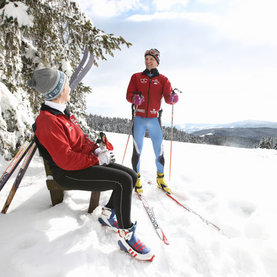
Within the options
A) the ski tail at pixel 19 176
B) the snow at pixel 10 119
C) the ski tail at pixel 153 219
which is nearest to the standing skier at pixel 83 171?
the ski tail at pixel 153 219

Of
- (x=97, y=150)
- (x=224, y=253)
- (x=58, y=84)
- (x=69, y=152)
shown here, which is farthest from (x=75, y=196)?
(x=224, y=253)

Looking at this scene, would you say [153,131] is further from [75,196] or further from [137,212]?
[75,196]

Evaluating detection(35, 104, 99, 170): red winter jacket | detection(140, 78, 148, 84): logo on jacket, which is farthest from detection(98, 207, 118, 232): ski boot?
detection(140, 78, 148, 84): logo on jacket

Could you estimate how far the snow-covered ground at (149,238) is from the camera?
186cm

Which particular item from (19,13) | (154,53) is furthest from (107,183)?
(19,13)

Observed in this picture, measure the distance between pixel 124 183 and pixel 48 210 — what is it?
1.38m

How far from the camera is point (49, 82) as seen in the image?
2.10 metres

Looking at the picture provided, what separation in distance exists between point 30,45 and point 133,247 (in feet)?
19.2

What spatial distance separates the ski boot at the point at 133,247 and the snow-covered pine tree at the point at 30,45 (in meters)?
2.93

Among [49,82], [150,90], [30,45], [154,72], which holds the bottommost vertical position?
[49,82]

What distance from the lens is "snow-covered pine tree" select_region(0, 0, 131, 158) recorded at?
3.81 m

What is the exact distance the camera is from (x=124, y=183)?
2.19 meters

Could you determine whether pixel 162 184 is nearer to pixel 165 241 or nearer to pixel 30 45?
pixel 165 241

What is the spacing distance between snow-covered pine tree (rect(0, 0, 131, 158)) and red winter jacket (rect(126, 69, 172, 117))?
58.0 inches
